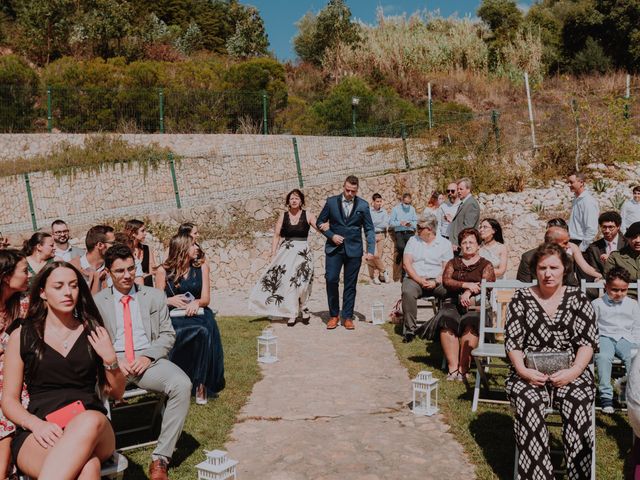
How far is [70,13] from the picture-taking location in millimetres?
26812

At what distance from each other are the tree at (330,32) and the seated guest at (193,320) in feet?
80.0

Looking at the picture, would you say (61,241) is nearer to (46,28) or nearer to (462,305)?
(462,305)

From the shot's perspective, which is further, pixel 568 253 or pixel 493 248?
pixel 493 248

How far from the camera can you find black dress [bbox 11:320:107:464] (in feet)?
12.0

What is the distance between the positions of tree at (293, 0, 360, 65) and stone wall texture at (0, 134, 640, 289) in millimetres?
11069

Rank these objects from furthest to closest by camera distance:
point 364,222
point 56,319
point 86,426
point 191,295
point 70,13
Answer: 1. point 70,13
2. point 364,222
3. point 191,295
4. point 56,319
5. point 86,426

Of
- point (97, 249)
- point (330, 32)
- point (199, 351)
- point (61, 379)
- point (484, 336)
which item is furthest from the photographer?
point (330, 32)

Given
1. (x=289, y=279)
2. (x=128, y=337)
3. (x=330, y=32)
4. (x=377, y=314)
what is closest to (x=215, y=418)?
(x=128, y=337)

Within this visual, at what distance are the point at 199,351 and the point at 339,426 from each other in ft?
4.78

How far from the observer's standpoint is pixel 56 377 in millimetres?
3707

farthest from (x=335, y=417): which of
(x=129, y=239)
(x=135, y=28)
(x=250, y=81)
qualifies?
(x=135, y=28)

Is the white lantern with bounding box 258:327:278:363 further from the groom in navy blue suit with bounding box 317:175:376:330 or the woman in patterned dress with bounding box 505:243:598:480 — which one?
the woman in patterned dress with bounding box 505:243:598:480

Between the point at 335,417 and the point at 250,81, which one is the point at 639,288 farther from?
the point at 250,81

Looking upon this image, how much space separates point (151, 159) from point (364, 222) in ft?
33.9
